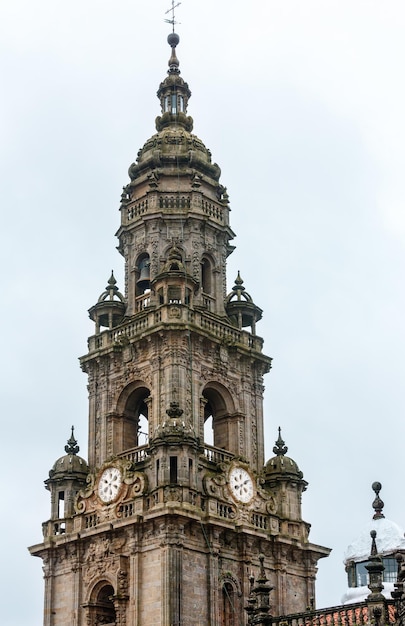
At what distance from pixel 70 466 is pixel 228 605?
30.5 ft

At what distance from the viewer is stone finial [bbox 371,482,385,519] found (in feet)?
126

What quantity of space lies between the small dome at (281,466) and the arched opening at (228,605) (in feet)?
20.0

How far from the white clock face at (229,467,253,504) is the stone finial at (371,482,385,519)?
358 inches

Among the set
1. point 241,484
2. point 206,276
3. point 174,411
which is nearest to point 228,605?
point 241,484

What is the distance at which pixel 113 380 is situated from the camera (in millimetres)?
52531

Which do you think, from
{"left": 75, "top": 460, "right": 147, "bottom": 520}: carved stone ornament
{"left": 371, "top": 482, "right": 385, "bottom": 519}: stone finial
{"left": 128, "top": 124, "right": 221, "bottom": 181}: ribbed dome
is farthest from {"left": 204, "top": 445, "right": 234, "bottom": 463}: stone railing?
{"left": 128, "top": 124, "right": 221, "bottom": 181}: ribbed dome

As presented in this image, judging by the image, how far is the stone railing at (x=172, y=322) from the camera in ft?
167

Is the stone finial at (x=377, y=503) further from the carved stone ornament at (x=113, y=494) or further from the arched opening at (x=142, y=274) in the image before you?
the arched opening at (x=142, y=274)

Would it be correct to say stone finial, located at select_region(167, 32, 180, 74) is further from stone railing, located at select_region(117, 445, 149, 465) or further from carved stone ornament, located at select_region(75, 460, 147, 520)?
carved stone ornament, located at select_region(75, 460, 147, 520)

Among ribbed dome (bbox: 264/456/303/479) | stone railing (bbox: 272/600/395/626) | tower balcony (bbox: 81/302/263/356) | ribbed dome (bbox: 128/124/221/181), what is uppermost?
ribbed dome (bbox: 128/124/221/181)

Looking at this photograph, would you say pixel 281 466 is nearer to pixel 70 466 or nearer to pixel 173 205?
pixel 70 466

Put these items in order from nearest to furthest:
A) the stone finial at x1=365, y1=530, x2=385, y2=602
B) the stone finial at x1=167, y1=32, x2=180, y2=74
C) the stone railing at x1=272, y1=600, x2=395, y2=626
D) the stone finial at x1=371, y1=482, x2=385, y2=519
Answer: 1. the stone finial at x1=365, y1=530, x2=385, y2=602
2. the stone railing at x1=272, y1=600, x2=395, y2=626
3. the stone finial at x1=371, y1=482, x2=385, y2=519
4. the stone finial at x1=167, y1=32, x2=180, y2=74

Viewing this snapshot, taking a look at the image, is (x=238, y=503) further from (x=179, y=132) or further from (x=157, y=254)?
(x=179, y=132)

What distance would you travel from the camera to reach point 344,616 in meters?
35.3
